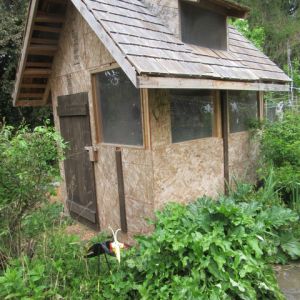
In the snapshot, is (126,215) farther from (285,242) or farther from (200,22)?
(200,22)

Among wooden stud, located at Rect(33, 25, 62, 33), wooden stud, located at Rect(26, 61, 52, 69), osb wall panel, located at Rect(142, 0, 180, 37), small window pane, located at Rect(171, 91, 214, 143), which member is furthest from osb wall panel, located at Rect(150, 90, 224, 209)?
wooden stud, located at Rect(26, 61, 52, 69)

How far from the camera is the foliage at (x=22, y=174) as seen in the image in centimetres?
314

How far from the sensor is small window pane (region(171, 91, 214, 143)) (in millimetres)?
4641

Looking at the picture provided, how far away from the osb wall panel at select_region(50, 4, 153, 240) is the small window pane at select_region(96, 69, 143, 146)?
0.17 meters

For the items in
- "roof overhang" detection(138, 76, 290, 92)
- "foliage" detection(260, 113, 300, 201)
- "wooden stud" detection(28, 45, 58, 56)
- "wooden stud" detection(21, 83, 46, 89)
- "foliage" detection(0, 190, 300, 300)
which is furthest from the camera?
"wooden stud" detection(21, 83, 46, 89)

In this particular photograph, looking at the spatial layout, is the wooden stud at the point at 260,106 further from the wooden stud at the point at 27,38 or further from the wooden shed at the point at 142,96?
the wooden stud at the point at 27,38

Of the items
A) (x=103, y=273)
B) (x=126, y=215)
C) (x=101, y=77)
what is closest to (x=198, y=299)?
(x=103, y=273)

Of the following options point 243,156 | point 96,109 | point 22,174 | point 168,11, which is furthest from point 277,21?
point 22,174

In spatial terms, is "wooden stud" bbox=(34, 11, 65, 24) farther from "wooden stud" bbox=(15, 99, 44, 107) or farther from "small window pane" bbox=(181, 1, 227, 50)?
"small window pane" bbox=(181, 1, 227, 50)

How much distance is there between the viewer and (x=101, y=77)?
5078 millimetres

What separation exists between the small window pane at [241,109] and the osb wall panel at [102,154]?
231cm

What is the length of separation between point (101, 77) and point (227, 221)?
2.98m

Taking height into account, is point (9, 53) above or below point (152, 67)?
above

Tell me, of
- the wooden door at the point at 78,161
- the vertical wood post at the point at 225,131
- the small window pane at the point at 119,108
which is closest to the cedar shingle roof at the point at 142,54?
the vertical wood post at the point at 225,131
